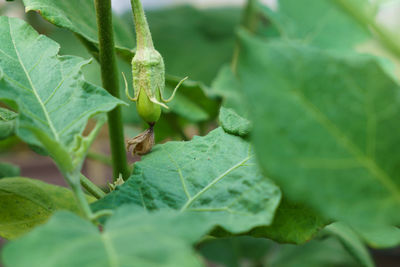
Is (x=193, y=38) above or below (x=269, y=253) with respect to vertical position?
above

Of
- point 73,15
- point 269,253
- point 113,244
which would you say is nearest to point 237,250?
point 269,253

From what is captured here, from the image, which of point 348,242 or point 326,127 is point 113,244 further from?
point 348,242

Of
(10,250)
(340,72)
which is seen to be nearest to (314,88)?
(340,72)

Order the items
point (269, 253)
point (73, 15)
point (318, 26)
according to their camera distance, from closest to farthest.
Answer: point (73, 15), point (318, 26), point (269, 253)

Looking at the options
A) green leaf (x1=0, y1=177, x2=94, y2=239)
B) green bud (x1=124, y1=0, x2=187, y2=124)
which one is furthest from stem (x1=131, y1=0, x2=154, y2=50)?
green leaf (x1=0, y1=177, x2=94, y2=239)

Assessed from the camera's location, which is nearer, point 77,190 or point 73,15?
point 77,190

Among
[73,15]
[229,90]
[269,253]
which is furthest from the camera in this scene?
[269,253]

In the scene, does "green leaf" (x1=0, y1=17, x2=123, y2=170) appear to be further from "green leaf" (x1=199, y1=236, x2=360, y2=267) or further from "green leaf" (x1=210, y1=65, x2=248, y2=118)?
"green leaf" (x1=199, y1=236, x2=360, y2=267)

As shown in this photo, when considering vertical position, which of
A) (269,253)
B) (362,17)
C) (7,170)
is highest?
(362,17)
